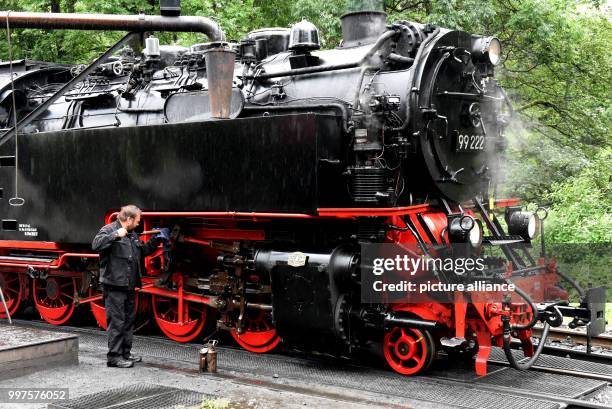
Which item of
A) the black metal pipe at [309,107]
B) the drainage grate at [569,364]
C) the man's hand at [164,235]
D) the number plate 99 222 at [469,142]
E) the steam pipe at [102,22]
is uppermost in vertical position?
the steam pipe at [102,22]

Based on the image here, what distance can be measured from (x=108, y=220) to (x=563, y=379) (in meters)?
4.59

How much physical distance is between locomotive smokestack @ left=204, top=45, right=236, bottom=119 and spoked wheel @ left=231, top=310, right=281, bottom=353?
77.5 inches

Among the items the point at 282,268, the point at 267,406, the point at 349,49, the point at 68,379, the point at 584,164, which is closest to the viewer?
the point at 267,406

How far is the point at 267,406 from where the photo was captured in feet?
16.6

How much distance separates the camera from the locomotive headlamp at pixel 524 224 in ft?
22.0

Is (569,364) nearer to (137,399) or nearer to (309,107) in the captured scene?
(309,107)

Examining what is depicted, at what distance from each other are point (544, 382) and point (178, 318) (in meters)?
3.63

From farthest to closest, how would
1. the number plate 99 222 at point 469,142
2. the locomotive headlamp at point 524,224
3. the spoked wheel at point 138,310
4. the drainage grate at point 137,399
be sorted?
1. the spoked wheel at point 138,310
2. the locomotive headlamp at point 524,224
3. the number plate 99 222 at point 469,142
4. the drainage grate at point 137,399

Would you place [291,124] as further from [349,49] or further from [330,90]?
[349,49]

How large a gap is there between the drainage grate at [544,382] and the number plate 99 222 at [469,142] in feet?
6.47

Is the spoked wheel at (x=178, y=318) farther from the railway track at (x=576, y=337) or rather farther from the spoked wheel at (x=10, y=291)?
the railway track at (x=576, y=337)

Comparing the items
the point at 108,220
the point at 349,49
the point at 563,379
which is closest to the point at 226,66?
the point at 349,49

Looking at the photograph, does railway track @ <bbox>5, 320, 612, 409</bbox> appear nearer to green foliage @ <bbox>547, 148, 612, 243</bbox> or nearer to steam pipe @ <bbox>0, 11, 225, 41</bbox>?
steam pipe @ <bbox>0, 11, 225, 41</bbox>

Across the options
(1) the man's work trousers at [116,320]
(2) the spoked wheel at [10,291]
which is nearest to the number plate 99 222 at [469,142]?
(1) the man's work trousers at [116,320]
